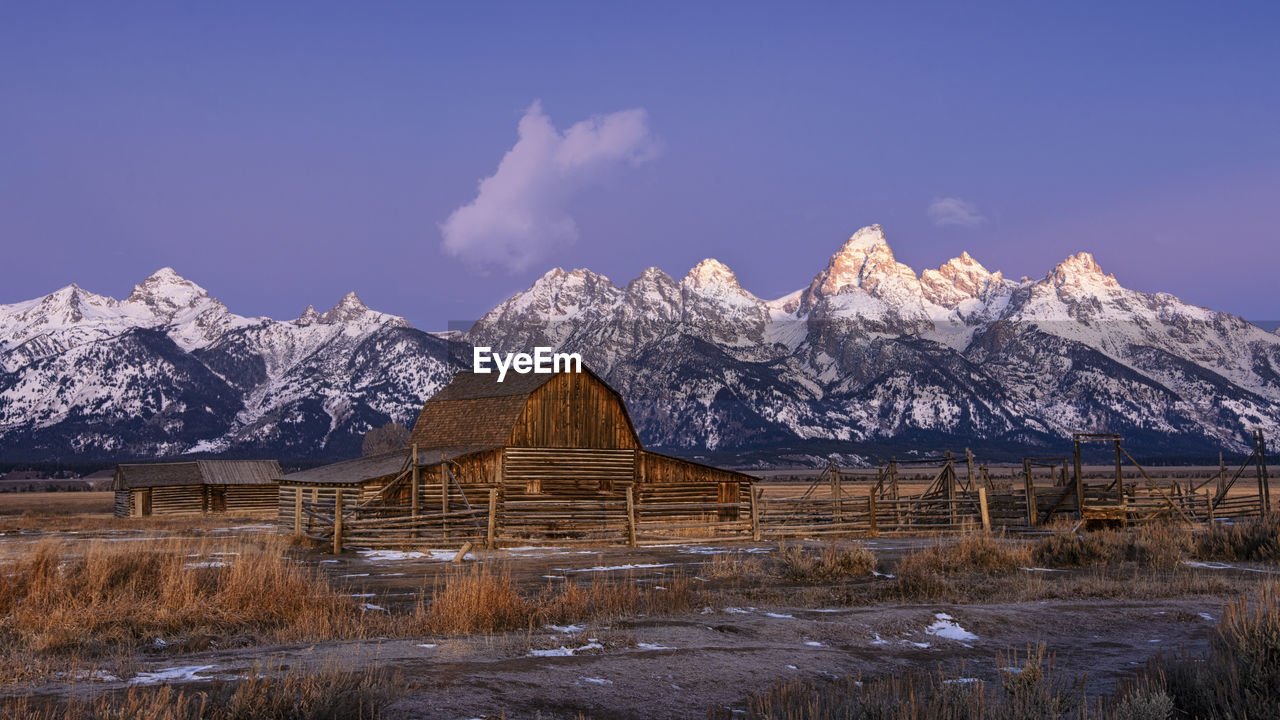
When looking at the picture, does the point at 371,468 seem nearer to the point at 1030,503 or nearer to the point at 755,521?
the point at 755,521

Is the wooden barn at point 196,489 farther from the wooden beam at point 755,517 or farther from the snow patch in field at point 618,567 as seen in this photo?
the snow patch in field at point 618,567

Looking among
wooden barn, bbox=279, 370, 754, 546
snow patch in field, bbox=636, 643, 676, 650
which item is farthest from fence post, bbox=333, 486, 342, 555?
snow patch in field, bbox=636, 643, 676, 650

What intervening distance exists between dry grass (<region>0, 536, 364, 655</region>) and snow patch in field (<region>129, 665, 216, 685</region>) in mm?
1755

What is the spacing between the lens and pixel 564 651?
10.4 m

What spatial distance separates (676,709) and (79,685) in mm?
5160

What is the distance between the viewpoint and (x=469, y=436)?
131 feet

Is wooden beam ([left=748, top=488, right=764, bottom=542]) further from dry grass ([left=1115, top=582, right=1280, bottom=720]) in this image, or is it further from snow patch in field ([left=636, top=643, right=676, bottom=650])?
dry grass ([left=1115, top=582, right=1280, bottom=720])

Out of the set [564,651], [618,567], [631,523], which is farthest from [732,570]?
[631,523]

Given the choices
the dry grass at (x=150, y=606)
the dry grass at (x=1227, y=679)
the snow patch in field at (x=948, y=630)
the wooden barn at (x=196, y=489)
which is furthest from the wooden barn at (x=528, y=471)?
the wooden barn at (x=196, y=489)

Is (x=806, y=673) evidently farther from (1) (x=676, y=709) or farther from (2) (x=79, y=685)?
(2) (x=79, y=685)

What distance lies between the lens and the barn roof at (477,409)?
38.7 metres

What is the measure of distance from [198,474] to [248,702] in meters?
59.2

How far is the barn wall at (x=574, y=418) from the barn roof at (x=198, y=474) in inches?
1103

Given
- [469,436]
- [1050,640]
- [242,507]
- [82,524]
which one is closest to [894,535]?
[469,436]
